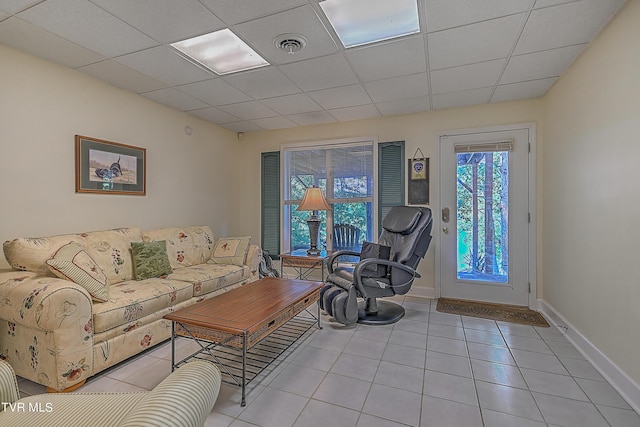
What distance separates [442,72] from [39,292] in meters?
3.30

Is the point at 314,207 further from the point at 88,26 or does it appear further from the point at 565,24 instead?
the point at 565,24

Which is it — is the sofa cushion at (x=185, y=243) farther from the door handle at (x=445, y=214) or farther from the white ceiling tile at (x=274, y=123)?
the door handle at (x=445, y=214)

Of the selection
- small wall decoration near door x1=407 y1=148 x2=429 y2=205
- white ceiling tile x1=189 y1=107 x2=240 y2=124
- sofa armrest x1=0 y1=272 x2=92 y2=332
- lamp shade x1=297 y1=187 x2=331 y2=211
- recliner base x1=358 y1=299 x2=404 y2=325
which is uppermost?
white ceiling tile x1=189 y1=107 x2=240 y2=124

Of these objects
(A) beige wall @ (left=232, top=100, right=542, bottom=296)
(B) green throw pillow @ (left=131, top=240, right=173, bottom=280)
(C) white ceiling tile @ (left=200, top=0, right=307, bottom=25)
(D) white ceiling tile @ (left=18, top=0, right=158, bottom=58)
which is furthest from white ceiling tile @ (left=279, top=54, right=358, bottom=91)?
(B) green throw pillow @ (left=131, top=240, right=173, bottom=280)

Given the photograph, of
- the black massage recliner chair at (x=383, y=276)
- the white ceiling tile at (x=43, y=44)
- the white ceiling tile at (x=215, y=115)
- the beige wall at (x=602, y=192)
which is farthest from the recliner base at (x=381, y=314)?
the white ceiling tile at (x=43, y=44)

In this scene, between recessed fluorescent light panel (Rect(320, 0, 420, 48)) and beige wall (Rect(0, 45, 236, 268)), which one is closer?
recessed fluorescent light panel (Rect(320, 0, 420, 48))

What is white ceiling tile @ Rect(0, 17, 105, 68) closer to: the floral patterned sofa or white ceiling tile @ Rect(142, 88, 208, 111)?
white ceiling tile @ Rect(142, 88, 208, 111)

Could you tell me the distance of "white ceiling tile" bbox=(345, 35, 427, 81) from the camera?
2.24 meters

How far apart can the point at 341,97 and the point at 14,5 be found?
8.24 ft

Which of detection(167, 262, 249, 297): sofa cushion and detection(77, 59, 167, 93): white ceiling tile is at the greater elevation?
detection(77, 59, 167, 93): white ceiling tile

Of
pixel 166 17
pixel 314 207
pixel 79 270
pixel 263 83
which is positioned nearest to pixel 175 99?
pixel 263 83

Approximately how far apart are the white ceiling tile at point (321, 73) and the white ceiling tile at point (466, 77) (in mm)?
786

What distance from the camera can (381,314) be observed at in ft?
10.2

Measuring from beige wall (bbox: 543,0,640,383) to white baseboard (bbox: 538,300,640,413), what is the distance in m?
0.04
